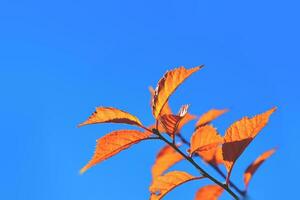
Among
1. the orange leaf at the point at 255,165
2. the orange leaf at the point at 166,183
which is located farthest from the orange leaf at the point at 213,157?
the orange leaf at the point at 166,183

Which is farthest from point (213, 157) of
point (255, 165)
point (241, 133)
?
point (241, 133)

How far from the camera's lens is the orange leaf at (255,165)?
6.79 ft

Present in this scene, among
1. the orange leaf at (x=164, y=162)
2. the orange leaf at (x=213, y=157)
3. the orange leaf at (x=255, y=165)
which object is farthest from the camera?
the orange leaf at (x=164, y=162)

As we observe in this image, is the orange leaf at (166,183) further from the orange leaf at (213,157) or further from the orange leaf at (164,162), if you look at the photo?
the orange leaf at (164,162)

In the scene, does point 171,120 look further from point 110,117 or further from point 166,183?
point 166,183

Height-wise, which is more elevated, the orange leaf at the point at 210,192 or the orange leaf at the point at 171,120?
the orange leaf at the point at 171,120

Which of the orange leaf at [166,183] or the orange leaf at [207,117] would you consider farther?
the orange leaf at [207,117]

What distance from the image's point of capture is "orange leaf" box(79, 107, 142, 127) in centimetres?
166

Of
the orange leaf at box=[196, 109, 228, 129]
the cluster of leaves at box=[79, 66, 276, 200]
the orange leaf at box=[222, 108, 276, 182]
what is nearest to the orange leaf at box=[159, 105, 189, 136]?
the cluster of leaves at box=[79, 66, 276, 200]

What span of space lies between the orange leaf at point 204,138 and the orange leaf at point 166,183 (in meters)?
0.12

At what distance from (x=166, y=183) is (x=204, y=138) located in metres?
0.24

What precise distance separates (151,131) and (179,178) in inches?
10.5

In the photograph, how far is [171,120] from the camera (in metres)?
1.67

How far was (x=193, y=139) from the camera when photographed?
182 centimetres
